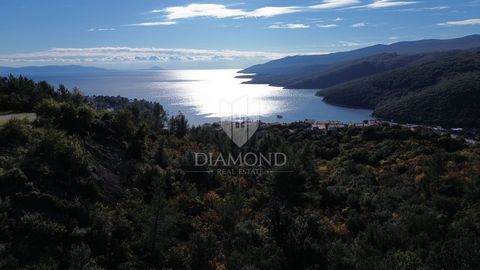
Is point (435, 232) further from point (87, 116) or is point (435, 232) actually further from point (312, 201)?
point (87, 116)

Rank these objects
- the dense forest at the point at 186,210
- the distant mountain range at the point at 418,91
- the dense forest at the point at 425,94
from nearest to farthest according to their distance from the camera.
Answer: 1. the dense forest at the point at 186,210
2. the dense forest at the point at 425,94
3. the distant mountain range at the point at 418,91

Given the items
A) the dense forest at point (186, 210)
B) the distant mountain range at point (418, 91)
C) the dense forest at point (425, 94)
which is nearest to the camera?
the dense forest at point (186, 210)

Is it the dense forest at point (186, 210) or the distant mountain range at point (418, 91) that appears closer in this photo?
the dense forest at point (186, 210)

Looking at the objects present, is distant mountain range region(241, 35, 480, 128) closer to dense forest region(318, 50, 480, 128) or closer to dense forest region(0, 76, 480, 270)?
dense forest region(318, 50, 480, 128)

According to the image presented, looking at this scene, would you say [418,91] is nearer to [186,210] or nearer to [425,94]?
[425,94]

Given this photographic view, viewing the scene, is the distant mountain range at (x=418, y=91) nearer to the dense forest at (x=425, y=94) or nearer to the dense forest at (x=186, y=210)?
the dense forest at (x=425, y=94)

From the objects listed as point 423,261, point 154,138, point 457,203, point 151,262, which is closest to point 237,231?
point 151,262

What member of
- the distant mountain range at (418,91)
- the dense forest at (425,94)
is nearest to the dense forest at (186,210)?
the dense forest at (425,94)
